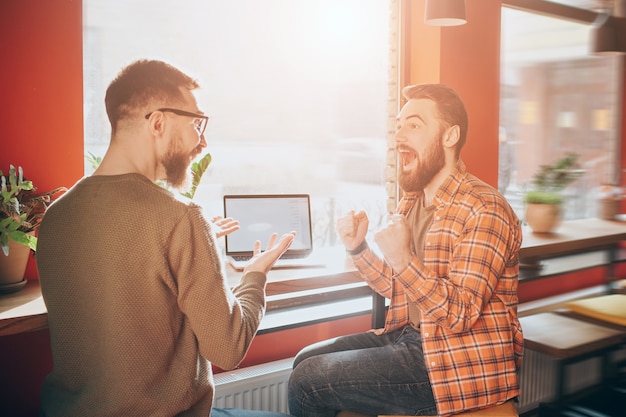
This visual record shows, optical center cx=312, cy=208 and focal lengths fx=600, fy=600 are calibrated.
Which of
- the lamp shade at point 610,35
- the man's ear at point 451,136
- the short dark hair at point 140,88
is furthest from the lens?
the lamp shade at point 610,35

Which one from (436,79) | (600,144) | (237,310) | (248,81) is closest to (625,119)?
(600,144)

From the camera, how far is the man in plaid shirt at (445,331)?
1754mm

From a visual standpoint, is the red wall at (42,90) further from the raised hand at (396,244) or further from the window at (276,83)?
the raised hand at (396,244)

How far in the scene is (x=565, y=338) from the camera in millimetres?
2596

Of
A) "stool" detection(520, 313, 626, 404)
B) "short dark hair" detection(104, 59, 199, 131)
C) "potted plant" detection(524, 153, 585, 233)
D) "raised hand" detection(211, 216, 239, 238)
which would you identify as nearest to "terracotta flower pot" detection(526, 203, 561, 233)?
"potted plant" detection(524, 153, 585, 233)

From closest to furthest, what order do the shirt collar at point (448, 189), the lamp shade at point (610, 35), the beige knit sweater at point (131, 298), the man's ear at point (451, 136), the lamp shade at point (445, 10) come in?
1. the beige knit sweater at point (131, 298)
2. the shirt collar at point (448, 189)
3. the man's ear at point (451, 136)
4. the lamp shade at point (445, 10)
5. the lamp shade at point (610, 35)

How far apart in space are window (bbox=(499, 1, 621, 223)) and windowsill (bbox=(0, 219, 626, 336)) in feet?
1.82

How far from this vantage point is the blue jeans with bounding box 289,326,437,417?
1803 millimetres

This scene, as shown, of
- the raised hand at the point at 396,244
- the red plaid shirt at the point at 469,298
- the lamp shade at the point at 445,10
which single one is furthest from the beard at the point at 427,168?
the lamp shade at the point at 445,10

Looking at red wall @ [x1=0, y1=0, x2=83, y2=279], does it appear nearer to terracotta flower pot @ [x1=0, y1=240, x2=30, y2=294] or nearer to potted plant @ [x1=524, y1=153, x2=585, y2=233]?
terracotta flower pot @ [x1=0, y1=240, x2=30, y2=294]

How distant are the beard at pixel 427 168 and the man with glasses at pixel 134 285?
→ 92 cm

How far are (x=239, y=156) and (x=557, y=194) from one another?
6.36 ft

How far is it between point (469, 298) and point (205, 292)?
80 cm

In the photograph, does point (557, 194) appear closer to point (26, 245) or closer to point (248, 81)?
point (248, 81)
